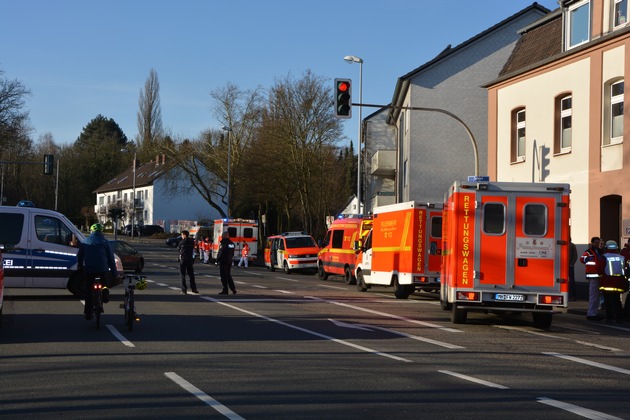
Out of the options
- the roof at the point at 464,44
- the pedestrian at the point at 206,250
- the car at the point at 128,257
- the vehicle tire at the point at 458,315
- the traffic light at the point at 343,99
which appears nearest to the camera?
the vehicle tire at the point at 458,315

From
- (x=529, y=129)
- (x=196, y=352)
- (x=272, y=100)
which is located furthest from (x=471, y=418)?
(x=272, y=100)

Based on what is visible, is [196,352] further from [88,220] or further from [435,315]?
[88,220]

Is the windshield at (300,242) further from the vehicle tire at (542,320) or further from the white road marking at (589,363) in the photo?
the white road marking at (589,363)

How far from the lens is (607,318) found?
20141 mm

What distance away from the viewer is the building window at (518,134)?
3228 cm

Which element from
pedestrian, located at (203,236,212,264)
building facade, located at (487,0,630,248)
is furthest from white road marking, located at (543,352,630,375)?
pedestrian, located at (203,236,212,264)

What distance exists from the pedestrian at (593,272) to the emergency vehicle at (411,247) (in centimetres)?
427

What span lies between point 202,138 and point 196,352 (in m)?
65.8

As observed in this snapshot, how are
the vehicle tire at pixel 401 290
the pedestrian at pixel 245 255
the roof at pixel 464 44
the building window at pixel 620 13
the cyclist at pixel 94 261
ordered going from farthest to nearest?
the pedestrian at pixel 245 255 < the roof at pixel 464 44 < the building window at pixel 620 13 < the vehicle tire at pixel 401 290 < the cyclist at pixel 94 261

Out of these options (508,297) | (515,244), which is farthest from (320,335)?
(515,244)

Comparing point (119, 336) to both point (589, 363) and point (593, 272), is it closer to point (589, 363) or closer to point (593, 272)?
point (589, 363)

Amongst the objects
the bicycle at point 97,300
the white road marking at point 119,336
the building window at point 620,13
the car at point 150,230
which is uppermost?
the building window at point 620,13

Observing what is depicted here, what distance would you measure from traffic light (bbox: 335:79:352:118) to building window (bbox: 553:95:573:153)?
7943 mm

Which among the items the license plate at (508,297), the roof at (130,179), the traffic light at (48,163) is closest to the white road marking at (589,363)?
the license plate at (508,297)
